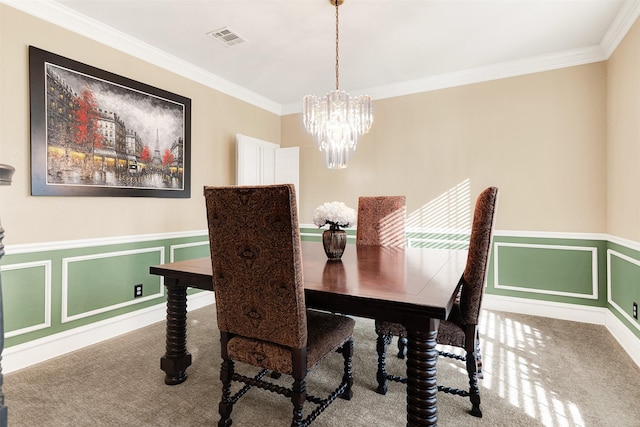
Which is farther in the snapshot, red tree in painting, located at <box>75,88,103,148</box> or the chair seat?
red tree in painting, located at <box>75,88,103,148</box>

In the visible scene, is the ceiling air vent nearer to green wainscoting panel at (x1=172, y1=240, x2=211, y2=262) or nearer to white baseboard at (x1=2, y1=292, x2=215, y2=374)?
green wainscoting panel at (x1=172, y1=240, x2=211, y2=262)

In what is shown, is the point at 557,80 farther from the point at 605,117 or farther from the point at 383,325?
the point at 383,325

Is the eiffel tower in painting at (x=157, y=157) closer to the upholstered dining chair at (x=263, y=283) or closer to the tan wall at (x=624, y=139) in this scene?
the upholstered dining chair at (x=263, y=283)

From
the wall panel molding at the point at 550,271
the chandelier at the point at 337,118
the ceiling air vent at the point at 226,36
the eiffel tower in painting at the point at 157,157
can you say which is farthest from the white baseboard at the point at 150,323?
the ceiling air vent at the point at 226,36

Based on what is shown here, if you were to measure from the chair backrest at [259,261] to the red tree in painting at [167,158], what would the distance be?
85.7 inches

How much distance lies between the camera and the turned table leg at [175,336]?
207 cm

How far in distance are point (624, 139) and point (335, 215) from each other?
255cm

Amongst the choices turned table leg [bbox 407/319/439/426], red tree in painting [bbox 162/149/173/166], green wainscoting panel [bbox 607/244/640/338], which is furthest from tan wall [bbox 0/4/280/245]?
green wainscoting panel [bbox 607/244/640/338]

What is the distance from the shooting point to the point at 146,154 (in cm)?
318

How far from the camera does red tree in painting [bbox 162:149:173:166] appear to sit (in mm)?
3340

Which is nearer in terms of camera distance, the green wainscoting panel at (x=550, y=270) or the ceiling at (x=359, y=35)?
the ceiling at (x=359, y=35)

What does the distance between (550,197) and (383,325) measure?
258 centimetres

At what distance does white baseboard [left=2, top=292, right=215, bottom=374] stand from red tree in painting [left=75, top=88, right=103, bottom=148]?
1514 mm

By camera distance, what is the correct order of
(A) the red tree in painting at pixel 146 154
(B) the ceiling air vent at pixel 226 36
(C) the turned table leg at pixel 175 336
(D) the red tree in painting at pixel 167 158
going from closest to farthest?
(C) the turned table leg at pixel 175 336
(B) the ceiling air vent at pixel 226 36
(A) the red tree in painting at pixel 146 154
(D) the red tree in painting at pixel 167 158
